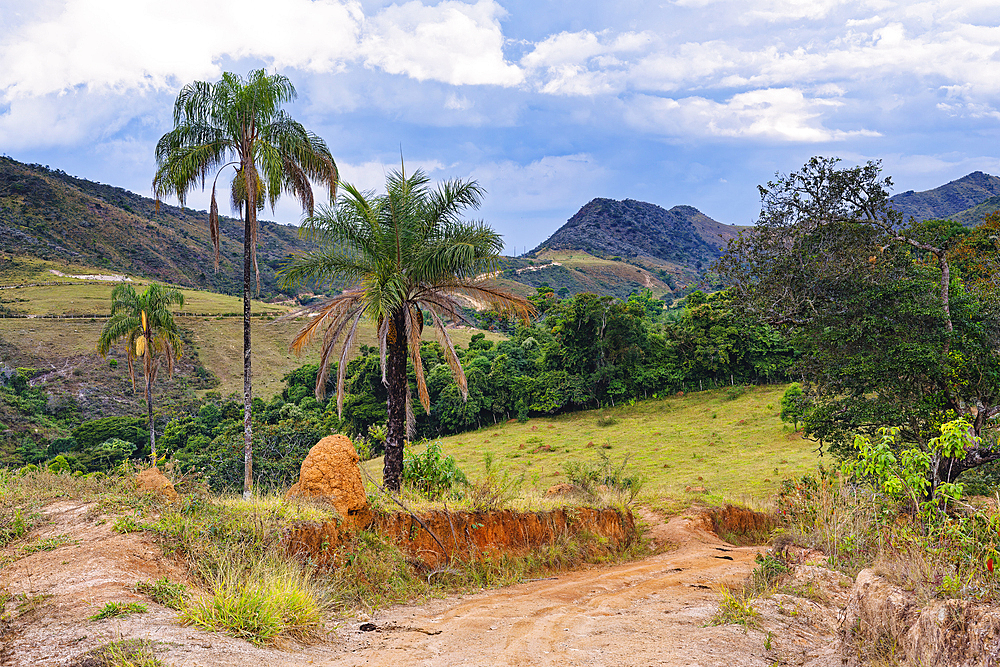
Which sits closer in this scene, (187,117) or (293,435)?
(187,117)

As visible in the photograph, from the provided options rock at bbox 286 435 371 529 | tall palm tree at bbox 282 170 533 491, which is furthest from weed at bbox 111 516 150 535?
tall palm tree at bbox 282 170 533 491

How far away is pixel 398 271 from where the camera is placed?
12.8 metres

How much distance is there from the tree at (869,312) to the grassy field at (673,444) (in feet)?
22.3

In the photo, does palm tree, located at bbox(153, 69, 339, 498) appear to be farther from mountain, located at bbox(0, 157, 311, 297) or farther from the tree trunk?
mountain, located at bbox(0, 157, 311, 297)

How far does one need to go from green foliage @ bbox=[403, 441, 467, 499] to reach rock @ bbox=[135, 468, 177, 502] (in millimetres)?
4629

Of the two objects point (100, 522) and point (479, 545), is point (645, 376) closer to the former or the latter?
point (479, 545)

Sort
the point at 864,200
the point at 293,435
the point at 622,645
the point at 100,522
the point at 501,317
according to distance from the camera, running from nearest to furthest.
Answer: the point at 622,645 < the point at 100,522 < the point at 501,317 < the point at 864,200 < the point at 293,435

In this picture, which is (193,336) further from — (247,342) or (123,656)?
(123,656)

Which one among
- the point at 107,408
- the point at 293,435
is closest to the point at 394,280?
the point at 293,435

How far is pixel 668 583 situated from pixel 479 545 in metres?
3.45

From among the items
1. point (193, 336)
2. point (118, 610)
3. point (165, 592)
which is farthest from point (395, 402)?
point (193, 336)

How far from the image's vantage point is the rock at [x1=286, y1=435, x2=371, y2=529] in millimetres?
9430

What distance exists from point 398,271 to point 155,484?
6030 mm

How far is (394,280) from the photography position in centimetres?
1227
